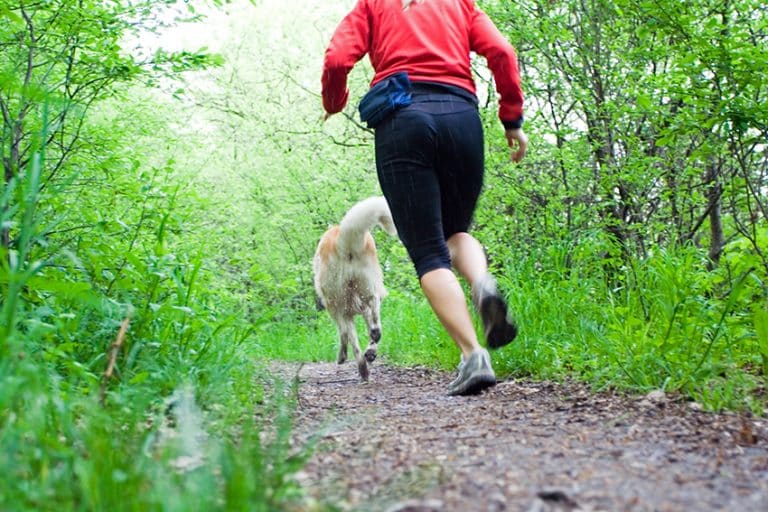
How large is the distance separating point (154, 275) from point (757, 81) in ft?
9.25

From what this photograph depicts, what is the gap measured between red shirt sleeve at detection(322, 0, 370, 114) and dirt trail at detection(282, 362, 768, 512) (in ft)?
5.27

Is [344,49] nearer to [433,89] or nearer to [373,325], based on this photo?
[433,89]

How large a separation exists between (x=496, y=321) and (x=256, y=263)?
83.4 inches

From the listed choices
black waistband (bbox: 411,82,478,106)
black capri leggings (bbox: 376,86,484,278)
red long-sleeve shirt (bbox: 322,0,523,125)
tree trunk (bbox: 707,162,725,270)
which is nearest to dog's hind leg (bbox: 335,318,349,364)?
black capri leggings (bbox: 376,86,484,278)

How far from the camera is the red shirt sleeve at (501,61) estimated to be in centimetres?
352

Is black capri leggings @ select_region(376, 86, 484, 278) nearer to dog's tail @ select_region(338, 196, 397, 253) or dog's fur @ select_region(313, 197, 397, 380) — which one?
dog's tail @ select_region(338, 196, 397, 253)

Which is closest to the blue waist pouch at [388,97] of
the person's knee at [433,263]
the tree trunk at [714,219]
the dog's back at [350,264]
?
the person's knee at [433,263]

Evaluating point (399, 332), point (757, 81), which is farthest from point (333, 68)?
point (399, 332)

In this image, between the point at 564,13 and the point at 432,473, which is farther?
the point at 564,13

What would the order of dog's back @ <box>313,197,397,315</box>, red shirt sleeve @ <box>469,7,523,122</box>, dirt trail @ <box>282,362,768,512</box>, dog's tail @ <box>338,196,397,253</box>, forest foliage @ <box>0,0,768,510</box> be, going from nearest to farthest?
dirt trail @ <box>282,362,768,512</box>
forest foliage @ <box>0,0,768,510</box>
red shirt sleeve @ <box>469,7,523,122</box>
dog's tail @ <box>338,196,397,253</box>
dog's back @ <box>313,197,397,315</box>

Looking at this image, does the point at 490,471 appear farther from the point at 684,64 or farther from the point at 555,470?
the point at 684,64

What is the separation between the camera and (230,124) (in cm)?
1645

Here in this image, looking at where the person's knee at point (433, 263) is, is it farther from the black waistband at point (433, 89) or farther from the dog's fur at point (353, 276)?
the dog's fur at point (353, 276)

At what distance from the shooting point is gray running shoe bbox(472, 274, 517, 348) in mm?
3086
